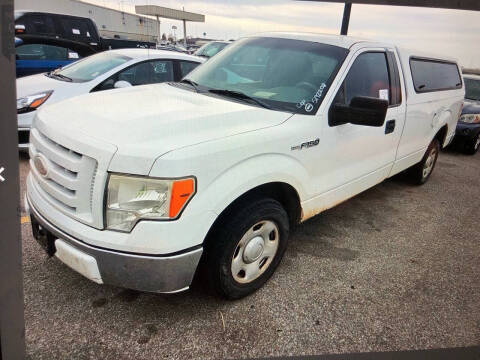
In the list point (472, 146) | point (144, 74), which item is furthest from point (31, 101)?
point (472, 146)

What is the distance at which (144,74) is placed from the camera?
5.50 metres

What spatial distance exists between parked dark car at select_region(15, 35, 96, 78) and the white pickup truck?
532cm

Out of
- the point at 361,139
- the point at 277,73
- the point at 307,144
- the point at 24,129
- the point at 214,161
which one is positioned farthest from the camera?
the point at 24,129

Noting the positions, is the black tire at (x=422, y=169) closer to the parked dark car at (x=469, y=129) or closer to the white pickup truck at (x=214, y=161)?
the white pickup truck at (x=214, y=161)

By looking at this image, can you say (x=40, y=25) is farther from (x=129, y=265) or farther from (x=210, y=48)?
(x=129, y=265)

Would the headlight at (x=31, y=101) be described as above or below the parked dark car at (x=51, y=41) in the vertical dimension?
below

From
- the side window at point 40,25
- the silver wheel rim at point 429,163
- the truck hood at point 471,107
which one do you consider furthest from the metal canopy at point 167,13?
the side window at point 40,25

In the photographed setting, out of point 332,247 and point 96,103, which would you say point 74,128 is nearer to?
point 96,103

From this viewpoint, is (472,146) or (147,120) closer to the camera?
(147,120)

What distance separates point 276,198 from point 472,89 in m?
8.33

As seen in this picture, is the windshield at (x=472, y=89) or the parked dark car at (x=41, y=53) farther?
the windshield at (x=472, y=89)

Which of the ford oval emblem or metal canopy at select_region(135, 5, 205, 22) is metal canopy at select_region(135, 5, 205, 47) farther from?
the ford oval emblem

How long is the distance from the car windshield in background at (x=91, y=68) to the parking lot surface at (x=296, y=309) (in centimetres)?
289

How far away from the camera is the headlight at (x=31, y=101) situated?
4.82 m
